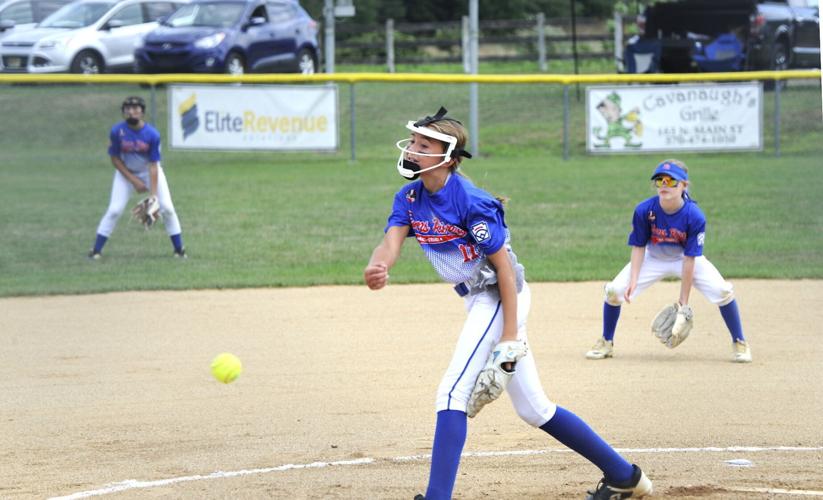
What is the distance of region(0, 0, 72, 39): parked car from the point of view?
27.1 m

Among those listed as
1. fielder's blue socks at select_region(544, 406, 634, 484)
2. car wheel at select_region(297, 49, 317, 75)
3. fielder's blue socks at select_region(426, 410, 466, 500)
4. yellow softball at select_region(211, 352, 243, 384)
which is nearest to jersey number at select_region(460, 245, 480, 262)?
fielder's blue socks at select_region(426, 410, 466, 500)

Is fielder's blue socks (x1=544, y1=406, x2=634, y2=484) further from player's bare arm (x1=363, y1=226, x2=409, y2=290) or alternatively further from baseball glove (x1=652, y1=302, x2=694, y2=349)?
baseball glove (x1=652, y1=302, x2=694, y2=349)

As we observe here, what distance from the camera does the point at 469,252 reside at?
16.8 feet

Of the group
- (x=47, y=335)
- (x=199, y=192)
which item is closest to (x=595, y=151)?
(x=199, y=192)

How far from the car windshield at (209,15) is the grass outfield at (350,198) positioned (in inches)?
73.5

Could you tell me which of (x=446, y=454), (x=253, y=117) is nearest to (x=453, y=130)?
(x=446, y=454)

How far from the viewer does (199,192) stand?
18.7 m

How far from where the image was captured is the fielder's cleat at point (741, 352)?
8.49m

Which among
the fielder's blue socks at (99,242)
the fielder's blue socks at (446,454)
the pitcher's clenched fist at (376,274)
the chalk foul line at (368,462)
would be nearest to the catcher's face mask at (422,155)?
the pitcher's clenched fist at (376,274)

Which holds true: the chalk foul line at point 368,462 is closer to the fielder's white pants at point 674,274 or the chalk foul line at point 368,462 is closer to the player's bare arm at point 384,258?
the player's bare arm at point 384,258

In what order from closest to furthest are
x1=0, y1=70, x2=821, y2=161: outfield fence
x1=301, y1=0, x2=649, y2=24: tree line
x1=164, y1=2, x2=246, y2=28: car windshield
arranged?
x1=0, y1=70, x2=821, y2=161: outfield fence
x1=164, y1=2, x2=246, y2=28: car windshield
x1=301, y1=0, x2=649, y2=24: tree line

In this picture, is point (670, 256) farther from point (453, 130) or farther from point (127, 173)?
point (127, 173)

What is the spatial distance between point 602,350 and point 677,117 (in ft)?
43.7

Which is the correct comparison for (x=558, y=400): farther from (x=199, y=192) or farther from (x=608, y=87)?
(x=608, y=87)
